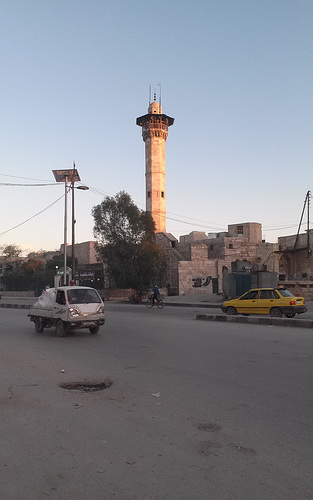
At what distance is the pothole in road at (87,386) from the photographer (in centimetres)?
667

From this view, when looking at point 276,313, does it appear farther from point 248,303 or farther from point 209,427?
point 209,427

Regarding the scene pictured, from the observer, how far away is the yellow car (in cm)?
1805

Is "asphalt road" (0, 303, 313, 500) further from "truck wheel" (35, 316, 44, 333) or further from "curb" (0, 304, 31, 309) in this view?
"curb" (0, 304, 31, 309)

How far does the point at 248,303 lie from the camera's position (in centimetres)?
1927

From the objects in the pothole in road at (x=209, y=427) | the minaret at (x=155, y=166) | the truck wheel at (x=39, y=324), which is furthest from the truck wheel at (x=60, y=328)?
the minaret at (x=155, y=166)

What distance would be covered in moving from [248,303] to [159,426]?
49.4ft

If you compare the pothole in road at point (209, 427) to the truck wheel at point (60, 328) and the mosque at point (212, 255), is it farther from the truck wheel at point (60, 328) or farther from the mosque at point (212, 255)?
the mosque at point (212, 255)

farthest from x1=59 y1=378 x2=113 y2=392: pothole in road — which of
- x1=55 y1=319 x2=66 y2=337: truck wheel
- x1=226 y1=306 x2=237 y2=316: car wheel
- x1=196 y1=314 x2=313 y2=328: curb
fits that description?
x1=226 y1=306 x2=237 y2=316: car wheel

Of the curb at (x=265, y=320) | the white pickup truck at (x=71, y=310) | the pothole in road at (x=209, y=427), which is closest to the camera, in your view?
the pothole in road at (x=209, y=427)

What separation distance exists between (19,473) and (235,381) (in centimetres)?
422

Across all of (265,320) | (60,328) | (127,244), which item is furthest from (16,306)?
(265,320)

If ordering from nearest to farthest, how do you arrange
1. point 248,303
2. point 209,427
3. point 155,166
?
point 209,427
point 248,303
point 155,166

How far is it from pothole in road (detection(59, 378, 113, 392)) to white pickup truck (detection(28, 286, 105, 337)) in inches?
236

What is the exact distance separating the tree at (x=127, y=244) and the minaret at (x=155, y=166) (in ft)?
87.7
